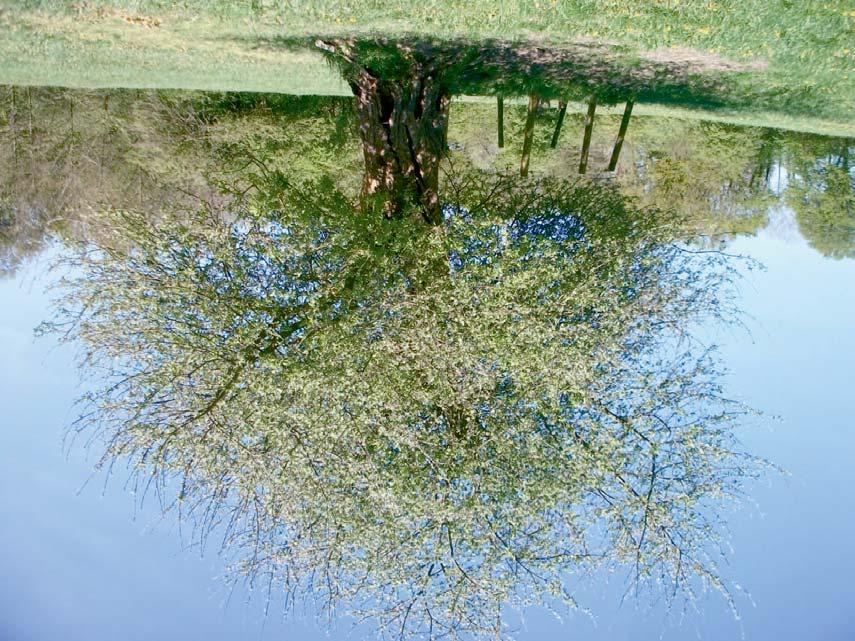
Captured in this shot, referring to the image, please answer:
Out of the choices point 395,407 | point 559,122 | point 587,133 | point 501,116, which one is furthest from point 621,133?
point 395,407

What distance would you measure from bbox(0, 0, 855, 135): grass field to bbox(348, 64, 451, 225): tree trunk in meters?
0.86

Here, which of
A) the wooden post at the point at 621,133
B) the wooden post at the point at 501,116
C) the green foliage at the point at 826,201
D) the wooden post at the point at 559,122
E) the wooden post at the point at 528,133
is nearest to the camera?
the wooden post at the point at 621,133

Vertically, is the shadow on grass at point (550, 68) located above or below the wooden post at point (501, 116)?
below

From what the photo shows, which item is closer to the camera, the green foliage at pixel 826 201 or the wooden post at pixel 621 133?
the wooden post at pixel 621 133

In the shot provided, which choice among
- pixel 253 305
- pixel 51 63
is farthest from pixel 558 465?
pixel 51 63

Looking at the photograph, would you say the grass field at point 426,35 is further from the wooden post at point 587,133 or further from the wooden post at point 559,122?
the wooden post at point 559,122

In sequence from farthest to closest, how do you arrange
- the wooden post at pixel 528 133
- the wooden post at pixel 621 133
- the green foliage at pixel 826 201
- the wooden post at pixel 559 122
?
1. the green foliage at pixel 826 201
2. the wooden post at pixel 559 122
3. the wooden post at pixel 528 133
4. the wooden post at pixel 621 133

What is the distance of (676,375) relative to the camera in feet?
35.6

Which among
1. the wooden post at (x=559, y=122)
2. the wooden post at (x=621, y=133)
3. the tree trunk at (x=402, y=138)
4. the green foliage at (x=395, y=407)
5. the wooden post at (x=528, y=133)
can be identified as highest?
the wooden post at (x=559, y=122)

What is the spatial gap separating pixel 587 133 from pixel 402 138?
5.52 metres

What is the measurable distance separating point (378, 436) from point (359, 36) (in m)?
6.62

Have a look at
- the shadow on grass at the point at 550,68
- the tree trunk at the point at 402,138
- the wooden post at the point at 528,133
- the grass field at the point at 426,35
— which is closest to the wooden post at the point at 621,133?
the shadow on grass at the point at 550,68

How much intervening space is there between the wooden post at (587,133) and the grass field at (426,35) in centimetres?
210

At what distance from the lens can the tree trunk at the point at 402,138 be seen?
1096 cm
